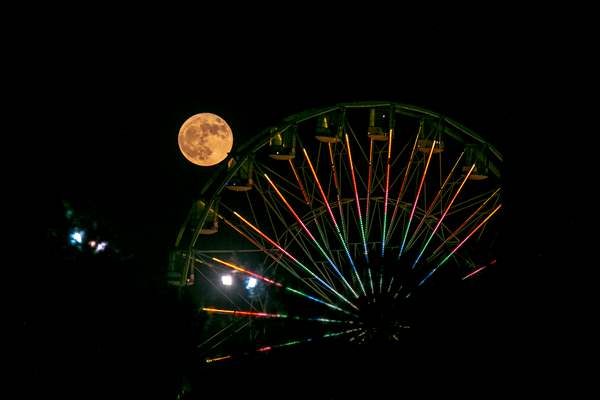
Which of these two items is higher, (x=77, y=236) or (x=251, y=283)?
(x=251, y=283)

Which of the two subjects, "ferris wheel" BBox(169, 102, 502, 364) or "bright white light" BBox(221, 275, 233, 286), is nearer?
"ferris wheel" BBox(169, 102, 502, 364)

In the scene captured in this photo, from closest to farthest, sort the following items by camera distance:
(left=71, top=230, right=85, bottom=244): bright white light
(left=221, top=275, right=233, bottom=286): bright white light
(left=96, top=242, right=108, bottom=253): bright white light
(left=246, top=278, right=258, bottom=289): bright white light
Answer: (left=71, top=230, right=85, bottom=244): bright white light
(left=96, top=242, right=108, bottom=253): bright white light
(left=246, top=278, right=258, bottom=289): bright white light
(left=221, top=275, right=233, bottom=286): bright white light

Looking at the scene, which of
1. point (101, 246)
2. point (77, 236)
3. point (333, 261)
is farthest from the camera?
point (333, 261)

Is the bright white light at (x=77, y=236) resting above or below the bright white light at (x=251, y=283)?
below

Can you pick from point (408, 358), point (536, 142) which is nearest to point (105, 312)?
point (408, 358)

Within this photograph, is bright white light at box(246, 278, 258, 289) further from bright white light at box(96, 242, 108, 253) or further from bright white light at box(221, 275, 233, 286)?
bright white light at box(96, 242, 108, 253)

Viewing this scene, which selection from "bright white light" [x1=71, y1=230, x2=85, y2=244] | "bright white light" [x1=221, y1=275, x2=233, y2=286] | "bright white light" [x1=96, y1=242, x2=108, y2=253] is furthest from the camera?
"bright white light" [x1=221, y1=275, x2=233, y2=286]

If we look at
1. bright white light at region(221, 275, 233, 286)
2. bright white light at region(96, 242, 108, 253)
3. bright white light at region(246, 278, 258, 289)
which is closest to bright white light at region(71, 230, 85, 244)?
bright white light at region(96, 242, 108, 253)

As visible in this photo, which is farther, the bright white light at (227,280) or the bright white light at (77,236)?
the bright white light at (227,280)

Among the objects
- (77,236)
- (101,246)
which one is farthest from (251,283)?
(77,236)

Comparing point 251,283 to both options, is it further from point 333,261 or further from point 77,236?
point 77,236

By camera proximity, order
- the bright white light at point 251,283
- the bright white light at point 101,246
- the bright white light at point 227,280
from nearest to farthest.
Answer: the bright white light at point 101,246 < the bright white light at point 251,283 < the bright white light at point 227,280

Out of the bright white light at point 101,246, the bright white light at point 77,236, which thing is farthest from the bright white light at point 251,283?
the bright white light at point 77,236

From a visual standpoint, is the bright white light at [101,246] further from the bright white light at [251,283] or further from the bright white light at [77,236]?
the bright white light at [251,283]
